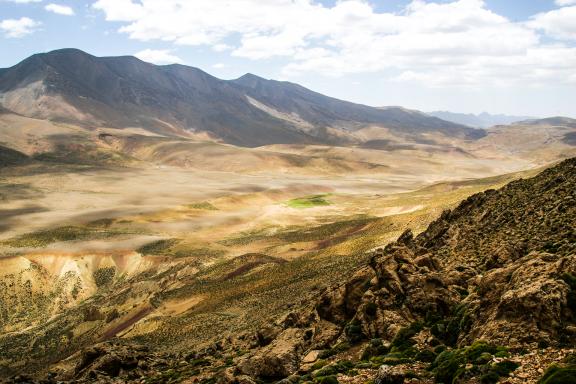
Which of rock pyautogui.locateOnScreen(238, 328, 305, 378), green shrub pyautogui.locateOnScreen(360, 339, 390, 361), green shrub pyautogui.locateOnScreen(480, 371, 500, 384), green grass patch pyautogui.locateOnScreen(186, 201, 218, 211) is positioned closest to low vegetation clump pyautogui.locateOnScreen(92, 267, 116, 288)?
green grass patch pyautogui.locateOnScreen(186, 201, 218, 211)

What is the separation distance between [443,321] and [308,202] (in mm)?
131828

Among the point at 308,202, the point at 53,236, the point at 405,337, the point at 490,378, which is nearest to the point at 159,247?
the point at 53,236

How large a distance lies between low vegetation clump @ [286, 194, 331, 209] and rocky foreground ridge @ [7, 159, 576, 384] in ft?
357

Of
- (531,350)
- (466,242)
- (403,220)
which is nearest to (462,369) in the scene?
(531,350)

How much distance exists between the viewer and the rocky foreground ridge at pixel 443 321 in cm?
1773

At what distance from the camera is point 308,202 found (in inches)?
6097

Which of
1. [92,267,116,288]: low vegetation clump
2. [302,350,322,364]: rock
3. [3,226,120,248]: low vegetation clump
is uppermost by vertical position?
[302,350,322,364]: rock

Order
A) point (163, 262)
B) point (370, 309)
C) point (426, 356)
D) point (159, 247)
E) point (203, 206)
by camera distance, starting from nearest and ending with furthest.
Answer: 1. point (426, 356)
2. point (370, 309)
3. point (163, 262)
4. point (159, 247)
5. point (203, 206)

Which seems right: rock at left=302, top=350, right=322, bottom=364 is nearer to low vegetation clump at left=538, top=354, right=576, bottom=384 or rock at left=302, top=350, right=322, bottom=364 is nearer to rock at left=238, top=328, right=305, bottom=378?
rock at left=238, top=328, right=305, bottom=378

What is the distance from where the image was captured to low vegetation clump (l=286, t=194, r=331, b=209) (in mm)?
149750

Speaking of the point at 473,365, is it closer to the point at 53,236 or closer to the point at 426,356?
the point at 426,356

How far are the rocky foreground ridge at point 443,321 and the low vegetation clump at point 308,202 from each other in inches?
4288

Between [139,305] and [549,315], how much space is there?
53123 millimetres

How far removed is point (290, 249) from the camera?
270 ft
